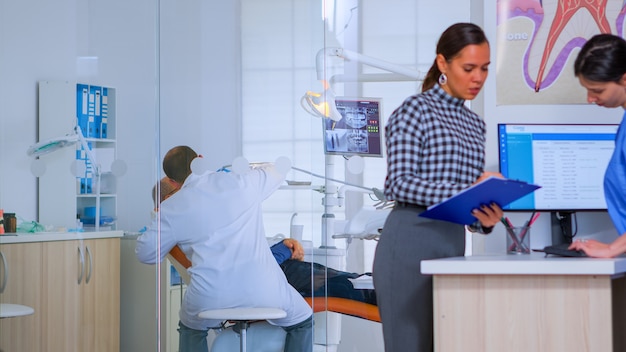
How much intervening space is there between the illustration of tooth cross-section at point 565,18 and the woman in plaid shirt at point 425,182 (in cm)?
94

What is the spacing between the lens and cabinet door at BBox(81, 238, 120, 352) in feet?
12.2

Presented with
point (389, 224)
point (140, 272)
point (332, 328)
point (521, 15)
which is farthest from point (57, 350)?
point (521, 15)

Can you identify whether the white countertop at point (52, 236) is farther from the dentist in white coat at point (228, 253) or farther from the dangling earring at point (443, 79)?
the dangling earring at point (443, 79)

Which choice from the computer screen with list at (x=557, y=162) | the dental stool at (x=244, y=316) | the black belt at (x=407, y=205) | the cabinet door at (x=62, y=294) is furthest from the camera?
the cabinet door at (x=62, y=294)

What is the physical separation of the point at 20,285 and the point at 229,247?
99 centimetres

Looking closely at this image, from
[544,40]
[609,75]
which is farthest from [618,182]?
[544,40]

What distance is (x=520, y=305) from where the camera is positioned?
1.89 metres

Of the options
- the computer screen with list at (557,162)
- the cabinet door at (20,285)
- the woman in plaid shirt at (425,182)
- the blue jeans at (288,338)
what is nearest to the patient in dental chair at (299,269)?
the blue jeans at (288,338)

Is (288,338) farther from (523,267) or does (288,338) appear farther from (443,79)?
(523,267)

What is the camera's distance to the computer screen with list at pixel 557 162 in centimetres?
296

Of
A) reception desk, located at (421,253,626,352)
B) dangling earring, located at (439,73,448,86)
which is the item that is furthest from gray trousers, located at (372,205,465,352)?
dangling earring, located at (439,73,448,86)

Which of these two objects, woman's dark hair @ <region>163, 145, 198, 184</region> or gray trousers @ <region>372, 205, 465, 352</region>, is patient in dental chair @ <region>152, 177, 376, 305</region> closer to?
woman's dark hair @ <region>163, 145, 198, 184</region>

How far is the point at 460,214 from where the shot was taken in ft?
6.78

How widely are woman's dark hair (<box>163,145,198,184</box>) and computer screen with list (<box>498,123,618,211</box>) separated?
1307 mm
